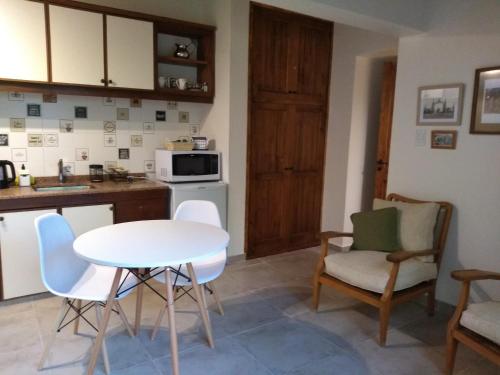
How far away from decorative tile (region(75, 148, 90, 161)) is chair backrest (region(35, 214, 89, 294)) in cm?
141

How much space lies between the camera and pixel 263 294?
3.17m

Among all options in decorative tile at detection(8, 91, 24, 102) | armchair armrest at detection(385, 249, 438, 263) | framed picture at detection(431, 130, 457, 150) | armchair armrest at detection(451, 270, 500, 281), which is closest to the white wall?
framed picture at detection(431, 130, 457, 150)

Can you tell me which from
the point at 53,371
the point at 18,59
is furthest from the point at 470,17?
the point at 53,371

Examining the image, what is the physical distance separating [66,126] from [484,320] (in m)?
3.37

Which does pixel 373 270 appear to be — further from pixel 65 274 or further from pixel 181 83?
pixel 181 83

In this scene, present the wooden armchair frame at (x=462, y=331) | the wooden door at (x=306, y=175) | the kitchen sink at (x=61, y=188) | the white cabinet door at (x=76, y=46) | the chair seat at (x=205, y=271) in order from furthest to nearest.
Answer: the wooden door at (x=306, y=175) → the kitchen sink at (x=61, y=188) → the white cabinet door at (x=76, y=46) → the chair seat at (x=205, y=271) → the wooden armchair frame at (x=462, y=331)

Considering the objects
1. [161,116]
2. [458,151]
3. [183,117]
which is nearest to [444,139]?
[458,151]

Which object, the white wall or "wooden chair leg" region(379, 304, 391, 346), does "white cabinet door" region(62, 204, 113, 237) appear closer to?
"wooden chair leg" region(379, 304, 391, 346)

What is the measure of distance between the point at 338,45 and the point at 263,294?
275cm

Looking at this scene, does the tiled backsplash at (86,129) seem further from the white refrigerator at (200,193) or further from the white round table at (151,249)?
the white round table at (151,249)

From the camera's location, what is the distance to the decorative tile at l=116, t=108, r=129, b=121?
141 inches

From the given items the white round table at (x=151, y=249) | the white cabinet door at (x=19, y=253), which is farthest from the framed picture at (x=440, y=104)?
the white cabinet door at (x=19, y=253)

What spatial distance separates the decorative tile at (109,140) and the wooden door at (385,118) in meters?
2.77

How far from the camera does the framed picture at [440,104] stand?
109 inches
